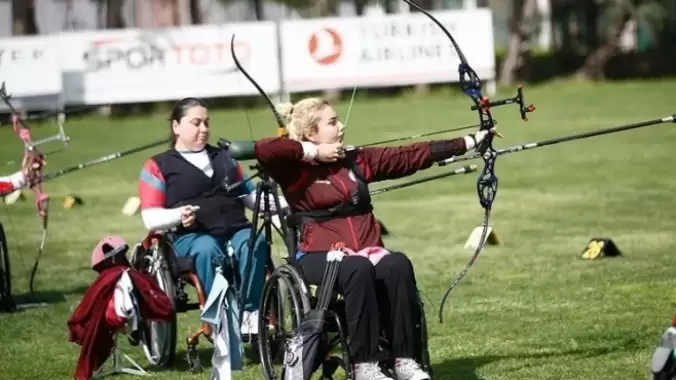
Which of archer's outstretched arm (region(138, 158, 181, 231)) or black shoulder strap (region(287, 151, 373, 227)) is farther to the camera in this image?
archer's outstretched arm (region(138, 158, 181, 231))

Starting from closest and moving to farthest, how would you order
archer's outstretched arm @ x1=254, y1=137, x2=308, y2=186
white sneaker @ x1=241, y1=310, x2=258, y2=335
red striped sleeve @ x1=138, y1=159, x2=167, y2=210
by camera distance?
archer's outstretched arm @ x1=254, y1=137, x2=308, y2=186 < white sneaker @ x1=241, y1=310, x2=258, y2=335 < red striped sleeve @ x1=138, y1=159, x2=167, y2=210

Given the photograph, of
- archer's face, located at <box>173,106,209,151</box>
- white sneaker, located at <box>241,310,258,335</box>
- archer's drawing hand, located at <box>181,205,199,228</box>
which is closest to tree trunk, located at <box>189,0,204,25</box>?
archer's face, located at <box>173,106,209,151</box>

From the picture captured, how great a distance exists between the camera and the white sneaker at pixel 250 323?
8367 millimetres

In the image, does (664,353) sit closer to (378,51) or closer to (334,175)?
(334,175)

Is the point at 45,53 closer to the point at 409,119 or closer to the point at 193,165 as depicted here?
the point at 409,119

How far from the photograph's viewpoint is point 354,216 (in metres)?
7.52

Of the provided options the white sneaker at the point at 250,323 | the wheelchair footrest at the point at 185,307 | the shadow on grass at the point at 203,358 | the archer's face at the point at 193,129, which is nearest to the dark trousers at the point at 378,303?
the white sneaker at the point at 250,323

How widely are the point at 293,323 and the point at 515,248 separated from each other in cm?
585

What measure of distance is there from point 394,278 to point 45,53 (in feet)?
68.2

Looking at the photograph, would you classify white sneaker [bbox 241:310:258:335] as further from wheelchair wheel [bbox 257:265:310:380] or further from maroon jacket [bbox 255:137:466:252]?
maroon jacket [bbox 255:137:466:252]

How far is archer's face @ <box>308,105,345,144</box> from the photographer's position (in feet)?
24.9

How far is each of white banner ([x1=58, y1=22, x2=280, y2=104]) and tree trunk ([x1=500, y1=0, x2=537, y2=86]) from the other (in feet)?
38.2

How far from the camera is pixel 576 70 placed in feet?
136

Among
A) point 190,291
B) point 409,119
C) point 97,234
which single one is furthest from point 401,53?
point 190,291
